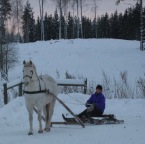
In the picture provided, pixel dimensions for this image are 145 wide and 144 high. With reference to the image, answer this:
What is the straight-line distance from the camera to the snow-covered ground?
8.97 meters

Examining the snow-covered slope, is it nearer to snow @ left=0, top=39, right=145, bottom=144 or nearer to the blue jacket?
snow @ left=0, top=39, right=145, bottom=144

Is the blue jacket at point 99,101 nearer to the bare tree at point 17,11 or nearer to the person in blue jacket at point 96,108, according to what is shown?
the person in blue jacket at point 96,108

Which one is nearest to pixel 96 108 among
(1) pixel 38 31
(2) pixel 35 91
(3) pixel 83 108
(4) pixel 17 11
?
(2) pixel 35 91

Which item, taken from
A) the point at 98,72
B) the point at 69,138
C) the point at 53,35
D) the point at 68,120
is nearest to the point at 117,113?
the point at 68,120

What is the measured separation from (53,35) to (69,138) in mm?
74793

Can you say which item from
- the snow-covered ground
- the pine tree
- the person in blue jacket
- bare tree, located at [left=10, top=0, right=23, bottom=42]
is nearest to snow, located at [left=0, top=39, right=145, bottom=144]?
the snow-covered ground

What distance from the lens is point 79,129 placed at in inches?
423

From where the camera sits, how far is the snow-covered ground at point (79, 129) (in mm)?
8969

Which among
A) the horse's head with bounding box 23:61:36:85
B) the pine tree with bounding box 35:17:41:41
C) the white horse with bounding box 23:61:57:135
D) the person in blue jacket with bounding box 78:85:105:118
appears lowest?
the person in blue jacket with bounding box 78:85:105:118

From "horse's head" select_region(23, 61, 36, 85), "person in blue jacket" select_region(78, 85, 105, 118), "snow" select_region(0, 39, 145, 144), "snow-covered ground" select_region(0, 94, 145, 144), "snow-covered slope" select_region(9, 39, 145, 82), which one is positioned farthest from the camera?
"snow-covered slope" select_region(9, 39, 145, 82)

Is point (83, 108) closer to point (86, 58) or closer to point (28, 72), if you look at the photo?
point (28, 72)

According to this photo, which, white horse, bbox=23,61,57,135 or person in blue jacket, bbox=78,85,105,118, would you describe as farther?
person in blue jacket, bbox=78,85,105,118

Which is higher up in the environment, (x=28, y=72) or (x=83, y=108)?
(x=28, y=72)

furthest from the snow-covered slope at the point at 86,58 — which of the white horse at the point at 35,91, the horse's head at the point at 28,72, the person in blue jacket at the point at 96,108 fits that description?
the horse's head at the point at 28,72
